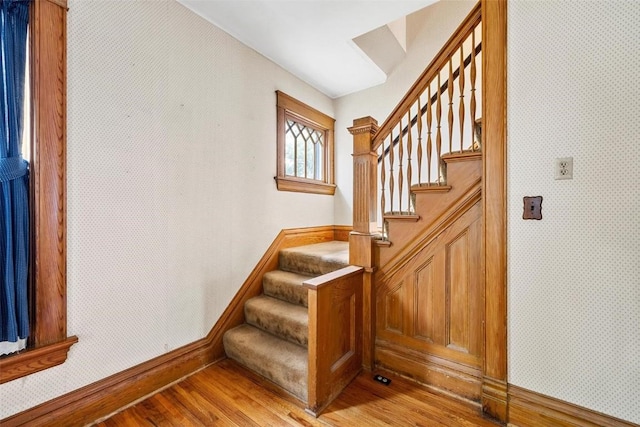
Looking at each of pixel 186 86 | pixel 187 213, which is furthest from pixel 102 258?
pixel 186 86

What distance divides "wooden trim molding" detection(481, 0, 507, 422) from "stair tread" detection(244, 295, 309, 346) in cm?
125

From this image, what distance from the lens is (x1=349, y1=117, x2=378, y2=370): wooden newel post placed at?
82.7 inches

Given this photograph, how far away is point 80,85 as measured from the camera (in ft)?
5.03

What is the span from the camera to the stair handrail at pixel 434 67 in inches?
66.8

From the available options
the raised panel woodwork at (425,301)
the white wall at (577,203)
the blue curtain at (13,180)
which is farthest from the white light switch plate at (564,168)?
the blue curtain at (13,180)

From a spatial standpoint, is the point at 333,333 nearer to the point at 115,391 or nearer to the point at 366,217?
the point at 366,217

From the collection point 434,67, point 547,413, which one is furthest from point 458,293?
point 434,67

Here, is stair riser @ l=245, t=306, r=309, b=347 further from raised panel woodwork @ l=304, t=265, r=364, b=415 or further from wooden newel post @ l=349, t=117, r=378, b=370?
wooden newel post @ l=349, t=117, r=378, b=370

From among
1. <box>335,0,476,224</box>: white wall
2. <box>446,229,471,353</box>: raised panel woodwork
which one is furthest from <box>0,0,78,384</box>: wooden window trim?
<box>335,0,476,224</box>: white wall

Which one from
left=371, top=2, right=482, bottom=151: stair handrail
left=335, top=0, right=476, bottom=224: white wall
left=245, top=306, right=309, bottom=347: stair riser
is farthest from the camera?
left=335, top=0, right=476, bottom=224: white wall

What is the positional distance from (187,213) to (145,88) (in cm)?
93

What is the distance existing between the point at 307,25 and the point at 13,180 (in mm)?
2293

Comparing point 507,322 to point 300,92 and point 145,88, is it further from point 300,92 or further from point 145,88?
point 300,92

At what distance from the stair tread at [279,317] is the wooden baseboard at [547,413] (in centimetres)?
136
